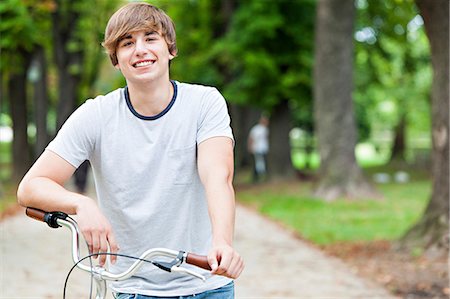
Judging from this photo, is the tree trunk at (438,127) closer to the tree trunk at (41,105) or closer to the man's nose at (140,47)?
the man's nose at (140,47)

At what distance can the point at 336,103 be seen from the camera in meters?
18.3

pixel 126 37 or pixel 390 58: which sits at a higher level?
pixel 126 37

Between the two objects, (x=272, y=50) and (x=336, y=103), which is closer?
(x=336, y=103)

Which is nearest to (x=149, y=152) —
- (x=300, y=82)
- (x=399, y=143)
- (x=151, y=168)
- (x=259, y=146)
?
(x=151, y=168)

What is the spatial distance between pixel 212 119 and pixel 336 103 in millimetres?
15409

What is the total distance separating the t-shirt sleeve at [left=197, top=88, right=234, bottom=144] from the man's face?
0.20m

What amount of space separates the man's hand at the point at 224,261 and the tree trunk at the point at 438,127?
23.8 ft

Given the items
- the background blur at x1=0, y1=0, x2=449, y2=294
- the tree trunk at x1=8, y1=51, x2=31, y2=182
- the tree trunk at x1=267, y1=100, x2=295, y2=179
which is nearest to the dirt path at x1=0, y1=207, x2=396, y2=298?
the background blur at x1=0, y1=0, x2=449, y2=294

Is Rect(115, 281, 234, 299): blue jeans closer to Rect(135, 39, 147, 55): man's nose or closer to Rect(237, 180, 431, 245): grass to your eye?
Rect(135, 39, 147, 55): man's nose

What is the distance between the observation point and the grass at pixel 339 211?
12648 mm

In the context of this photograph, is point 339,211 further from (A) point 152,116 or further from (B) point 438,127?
(A) point 152,116

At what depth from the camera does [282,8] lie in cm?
2108

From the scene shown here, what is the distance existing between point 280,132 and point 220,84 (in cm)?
303

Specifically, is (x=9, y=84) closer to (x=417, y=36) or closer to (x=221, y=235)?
(x=417, y=36)
